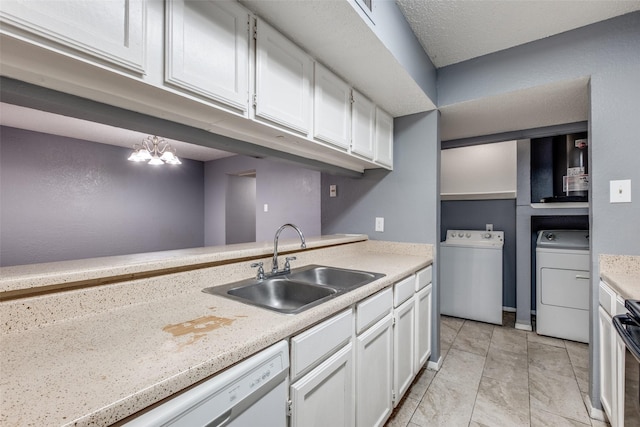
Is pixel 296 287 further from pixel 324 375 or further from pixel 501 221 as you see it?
pixel 501 221

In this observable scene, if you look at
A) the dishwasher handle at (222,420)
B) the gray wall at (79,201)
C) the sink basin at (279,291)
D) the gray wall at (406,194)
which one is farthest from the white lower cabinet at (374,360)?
the gray wall at (79,201)

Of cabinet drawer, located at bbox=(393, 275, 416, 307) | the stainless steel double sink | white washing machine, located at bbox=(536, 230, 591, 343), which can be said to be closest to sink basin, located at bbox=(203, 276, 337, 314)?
the stainless steel double sink

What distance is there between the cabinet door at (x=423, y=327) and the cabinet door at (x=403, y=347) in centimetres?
8

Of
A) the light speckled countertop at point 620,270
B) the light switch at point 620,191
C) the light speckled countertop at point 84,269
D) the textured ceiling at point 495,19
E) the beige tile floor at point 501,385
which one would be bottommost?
the beige tile floor at point 501,385

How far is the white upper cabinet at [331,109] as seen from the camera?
1.58 meters

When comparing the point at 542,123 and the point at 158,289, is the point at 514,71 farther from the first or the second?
the point at 158,289

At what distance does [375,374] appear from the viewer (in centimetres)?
141

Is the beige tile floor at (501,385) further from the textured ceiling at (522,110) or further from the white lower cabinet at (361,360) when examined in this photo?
the textured ceiling at (522,110)

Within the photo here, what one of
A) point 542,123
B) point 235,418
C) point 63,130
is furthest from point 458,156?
point 63,130

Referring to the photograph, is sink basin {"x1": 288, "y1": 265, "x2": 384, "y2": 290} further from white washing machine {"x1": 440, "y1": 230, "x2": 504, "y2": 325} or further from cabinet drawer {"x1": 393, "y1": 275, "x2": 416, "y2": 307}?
white washing machine {"x1": 440, "y1": 230, "x2": 504, "y2": 325}

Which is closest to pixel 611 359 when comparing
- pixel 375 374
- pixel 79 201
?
pixel 375 374

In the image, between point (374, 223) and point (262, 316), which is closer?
point (262, 316)

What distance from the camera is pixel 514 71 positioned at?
1.96 meters

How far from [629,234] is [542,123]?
4.71 feet
